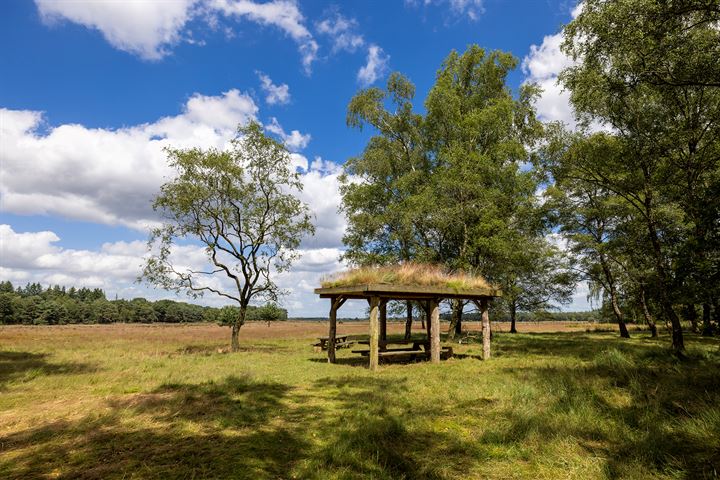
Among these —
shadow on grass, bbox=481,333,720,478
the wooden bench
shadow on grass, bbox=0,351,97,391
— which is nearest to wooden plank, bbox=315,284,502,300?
the wooden bench

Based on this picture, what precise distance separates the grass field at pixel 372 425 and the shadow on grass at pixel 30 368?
45 cm

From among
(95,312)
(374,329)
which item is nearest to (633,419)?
(374,329)

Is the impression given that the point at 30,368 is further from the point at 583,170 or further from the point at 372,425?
the point at 583,170

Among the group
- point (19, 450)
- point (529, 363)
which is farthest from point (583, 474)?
A: point (529, 363)

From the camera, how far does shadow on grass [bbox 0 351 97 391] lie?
41.6 ft

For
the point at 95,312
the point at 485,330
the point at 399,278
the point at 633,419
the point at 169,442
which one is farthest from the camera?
the point at 95,312

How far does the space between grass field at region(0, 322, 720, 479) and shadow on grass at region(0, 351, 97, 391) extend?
448 millimetres

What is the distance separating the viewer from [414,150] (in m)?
28.4

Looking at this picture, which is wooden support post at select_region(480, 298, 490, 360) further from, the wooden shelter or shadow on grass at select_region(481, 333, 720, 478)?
shadow on grass at select_region(481, 333, 720, 478)

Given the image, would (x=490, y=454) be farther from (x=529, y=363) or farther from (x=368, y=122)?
(x=368, y=122)

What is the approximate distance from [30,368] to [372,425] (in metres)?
14.8

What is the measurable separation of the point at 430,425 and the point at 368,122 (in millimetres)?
24406

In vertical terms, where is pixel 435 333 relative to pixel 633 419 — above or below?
above

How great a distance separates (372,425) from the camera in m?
6.73
